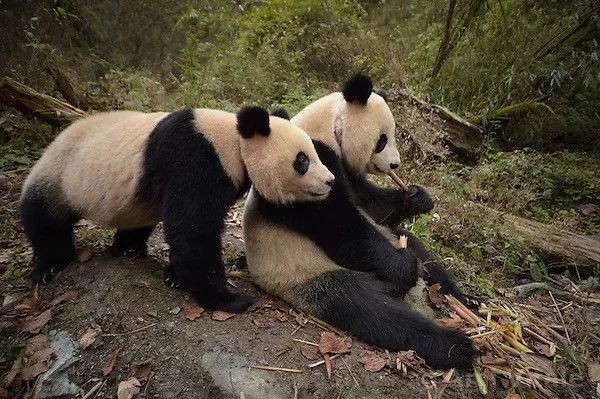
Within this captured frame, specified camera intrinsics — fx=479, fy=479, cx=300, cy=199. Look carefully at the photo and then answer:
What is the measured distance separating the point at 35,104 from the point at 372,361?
5.68m

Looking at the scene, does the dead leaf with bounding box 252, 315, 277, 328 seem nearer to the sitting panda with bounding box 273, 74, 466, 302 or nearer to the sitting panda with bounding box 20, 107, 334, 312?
the sitting panda with bounding box 20, 107, 334, 312

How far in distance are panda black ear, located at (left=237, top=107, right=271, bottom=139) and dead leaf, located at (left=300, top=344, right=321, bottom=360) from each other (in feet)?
5.19

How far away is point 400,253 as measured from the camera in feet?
12.9

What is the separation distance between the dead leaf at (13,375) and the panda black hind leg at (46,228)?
809 mm

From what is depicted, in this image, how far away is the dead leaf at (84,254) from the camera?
4.14 metres

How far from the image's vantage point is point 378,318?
3.52m

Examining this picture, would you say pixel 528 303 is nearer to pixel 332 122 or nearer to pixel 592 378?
pixel 592 378

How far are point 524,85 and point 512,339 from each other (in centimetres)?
696

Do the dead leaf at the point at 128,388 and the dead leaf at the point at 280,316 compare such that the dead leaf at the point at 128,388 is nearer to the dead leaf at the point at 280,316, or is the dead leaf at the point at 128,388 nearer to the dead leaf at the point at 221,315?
the dead leaf at the point at 221,315

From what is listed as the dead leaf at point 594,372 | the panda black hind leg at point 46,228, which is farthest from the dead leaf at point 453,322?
the panda black hind leg at point 46,228

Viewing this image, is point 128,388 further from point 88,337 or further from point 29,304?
point 29,304

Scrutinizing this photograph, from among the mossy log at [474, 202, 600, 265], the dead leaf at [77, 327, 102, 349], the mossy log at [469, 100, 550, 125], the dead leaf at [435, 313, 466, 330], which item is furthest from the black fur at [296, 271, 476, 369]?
the mossy log at [469, 100, 550, 125]

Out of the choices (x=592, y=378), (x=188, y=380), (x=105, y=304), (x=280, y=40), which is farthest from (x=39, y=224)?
(x=280, y=40)

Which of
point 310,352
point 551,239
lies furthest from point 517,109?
point 310,352
